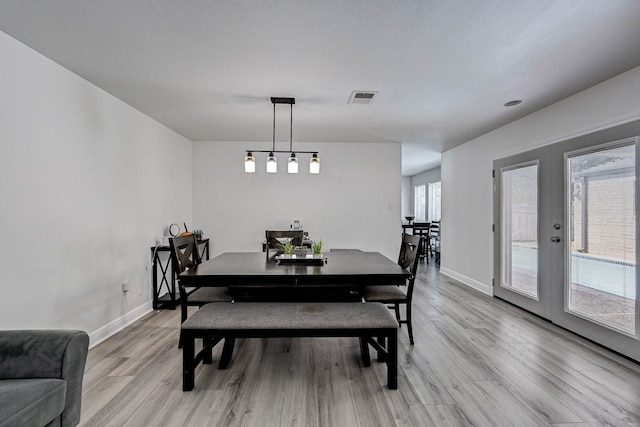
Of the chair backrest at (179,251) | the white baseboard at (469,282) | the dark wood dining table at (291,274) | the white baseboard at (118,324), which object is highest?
the chair backrest at (179,251)

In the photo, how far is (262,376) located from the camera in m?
2.19

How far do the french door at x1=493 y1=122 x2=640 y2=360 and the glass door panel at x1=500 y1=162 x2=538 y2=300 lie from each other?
0.01 metres

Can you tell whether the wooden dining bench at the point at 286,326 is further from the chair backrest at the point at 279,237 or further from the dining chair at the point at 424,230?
the dining chair at the point at 424,230

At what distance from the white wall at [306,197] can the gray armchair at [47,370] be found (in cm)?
354

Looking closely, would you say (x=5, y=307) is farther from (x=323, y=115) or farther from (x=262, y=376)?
(x=323, y=115)

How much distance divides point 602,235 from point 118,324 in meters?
4.59

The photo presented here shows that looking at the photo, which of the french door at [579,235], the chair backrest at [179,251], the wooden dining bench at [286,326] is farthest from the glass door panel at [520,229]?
the chair backrest at [179,251]

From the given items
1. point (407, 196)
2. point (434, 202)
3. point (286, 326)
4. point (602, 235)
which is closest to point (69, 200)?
point (286, 326)

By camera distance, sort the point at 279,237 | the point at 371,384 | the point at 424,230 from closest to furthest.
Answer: the point at 371,384, the point at 279,237, the point at 424,230

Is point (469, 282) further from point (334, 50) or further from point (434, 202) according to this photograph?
point (434, 202)

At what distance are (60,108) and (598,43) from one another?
152 inches

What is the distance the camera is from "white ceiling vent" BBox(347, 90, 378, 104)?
285cm

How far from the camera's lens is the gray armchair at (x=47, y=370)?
126cm

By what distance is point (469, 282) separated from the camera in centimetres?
482
